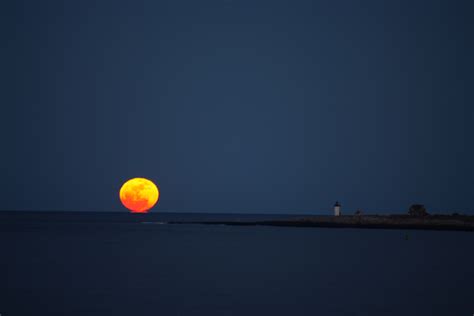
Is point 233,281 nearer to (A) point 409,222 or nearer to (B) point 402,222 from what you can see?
(A) point 409,222

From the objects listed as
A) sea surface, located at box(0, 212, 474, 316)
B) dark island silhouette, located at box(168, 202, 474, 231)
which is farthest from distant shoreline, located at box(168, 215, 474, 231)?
sea surface, located at box(0, 212, 474, 316)

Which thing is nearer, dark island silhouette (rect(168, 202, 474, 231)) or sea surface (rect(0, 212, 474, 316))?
sea surface (rect(0, 212, 474, 316))

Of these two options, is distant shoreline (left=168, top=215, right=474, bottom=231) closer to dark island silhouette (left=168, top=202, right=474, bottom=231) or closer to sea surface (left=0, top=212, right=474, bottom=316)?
dark island silhouette (left=168, top=202, right=474, bottom=231)

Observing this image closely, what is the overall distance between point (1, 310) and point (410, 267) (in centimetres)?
3136

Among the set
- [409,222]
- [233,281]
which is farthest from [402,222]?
[233,281]

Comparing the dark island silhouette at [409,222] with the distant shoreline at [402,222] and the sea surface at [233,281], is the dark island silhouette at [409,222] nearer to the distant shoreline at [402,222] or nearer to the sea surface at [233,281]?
the distant shoreline at [402,222]

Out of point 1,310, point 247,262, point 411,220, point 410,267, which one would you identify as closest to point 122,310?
point 1,310

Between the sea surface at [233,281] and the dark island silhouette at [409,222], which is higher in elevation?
the dark island silhouette at [409,222]

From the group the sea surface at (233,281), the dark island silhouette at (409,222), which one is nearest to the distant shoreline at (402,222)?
the dark island silhouette at (409,222)

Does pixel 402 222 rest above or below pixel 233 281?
above

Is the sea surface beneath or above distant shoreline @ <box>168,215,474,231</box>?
beneath

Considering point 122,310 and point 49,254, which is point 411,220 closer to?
point 49,254

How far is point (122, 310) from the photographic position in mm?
29297

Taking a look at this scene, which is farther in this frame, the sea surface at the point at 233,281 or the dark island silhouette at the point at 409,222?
the dark island silhouette at the point at 409,222
